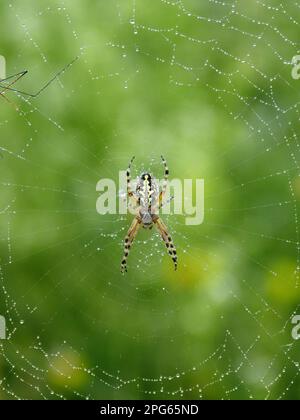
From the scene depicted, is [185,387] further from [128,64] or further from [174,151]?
[128,64]

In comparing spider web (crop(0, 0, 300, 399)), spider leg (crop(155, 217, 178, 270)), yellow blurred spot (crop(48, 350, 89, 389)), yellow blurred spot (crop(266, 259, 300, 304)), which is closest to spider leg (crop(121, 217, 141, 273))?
spider leg (crop(155, 217, 178, 270))

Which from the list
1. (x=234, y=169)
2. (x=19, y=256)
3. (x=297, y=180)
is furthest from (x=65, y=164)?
(x=297, y=180)

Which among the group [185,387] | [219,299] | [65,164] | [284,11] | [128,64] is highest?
[284,11]

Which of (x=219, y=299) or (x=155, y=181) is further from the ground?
(x=155, y=181)

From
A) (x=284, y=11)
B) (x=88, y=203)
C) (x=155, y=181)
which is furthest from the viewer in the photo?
(x=284, y=11)

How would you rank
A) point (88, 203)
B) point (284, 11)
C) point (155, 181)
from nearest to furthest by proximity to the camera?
point (155, 181), point (88, 203), point (284, 11)

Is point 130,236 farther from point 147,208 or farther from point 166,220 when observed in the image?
point 166,220

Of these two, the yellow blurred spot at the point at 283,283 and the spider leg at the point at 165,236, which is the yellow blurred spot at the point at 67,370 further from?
the yellow blurred spot at the point at 283,283

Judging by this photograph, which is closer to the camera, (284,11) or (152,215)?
(152,215)
